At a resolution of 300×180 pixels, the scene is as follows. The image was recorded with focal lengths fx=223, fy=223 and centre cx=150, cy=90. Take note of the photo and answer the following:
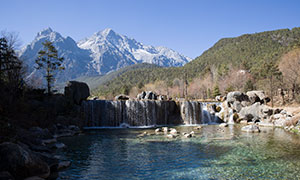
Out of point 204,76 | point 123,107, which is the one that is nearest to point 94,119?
point 123,107

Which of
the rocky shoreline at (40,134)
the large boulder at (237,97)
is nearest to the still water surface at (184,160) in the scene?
the rocky shoreline at (40,134)

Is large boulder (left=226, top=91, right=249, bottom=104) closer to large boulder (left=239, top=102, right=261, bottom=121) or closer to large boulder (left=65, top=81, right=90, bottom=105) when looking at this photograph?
large boulder (left=239, top=102, right=261, bottom=121)

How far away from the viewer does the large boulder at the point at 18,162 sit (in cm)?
847

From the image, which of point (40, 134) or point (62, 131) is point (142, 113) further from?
point (40, 134)

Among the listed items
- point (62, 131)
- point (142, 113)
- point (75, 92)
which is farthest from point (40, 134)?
point (142, 113)

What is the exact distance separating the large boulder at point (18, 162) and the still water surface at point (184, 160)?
1277 millimetres

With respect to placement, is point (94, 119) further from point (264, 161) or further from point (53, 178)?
point (264, 161)

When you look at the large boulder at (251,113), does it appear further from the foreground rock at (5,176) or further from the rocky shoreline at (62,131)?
the foreground rock at (5,176)

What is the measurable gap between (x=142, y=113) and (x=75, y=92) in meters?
9.27

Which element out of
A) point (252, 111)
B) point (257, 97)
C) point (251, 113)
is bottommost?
point (251, 113)

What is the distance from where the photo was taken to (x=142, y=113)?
30.8m

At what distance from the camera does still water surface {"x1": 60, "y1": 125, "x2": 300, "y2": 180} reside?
31.9ft

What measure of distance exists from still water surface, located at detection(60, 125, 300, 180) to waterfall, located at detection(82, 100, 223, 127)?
12531 mm

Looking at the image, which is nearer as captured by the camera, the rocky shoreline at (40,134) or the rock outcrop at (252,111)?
the rocky shoreline at (40,134)
